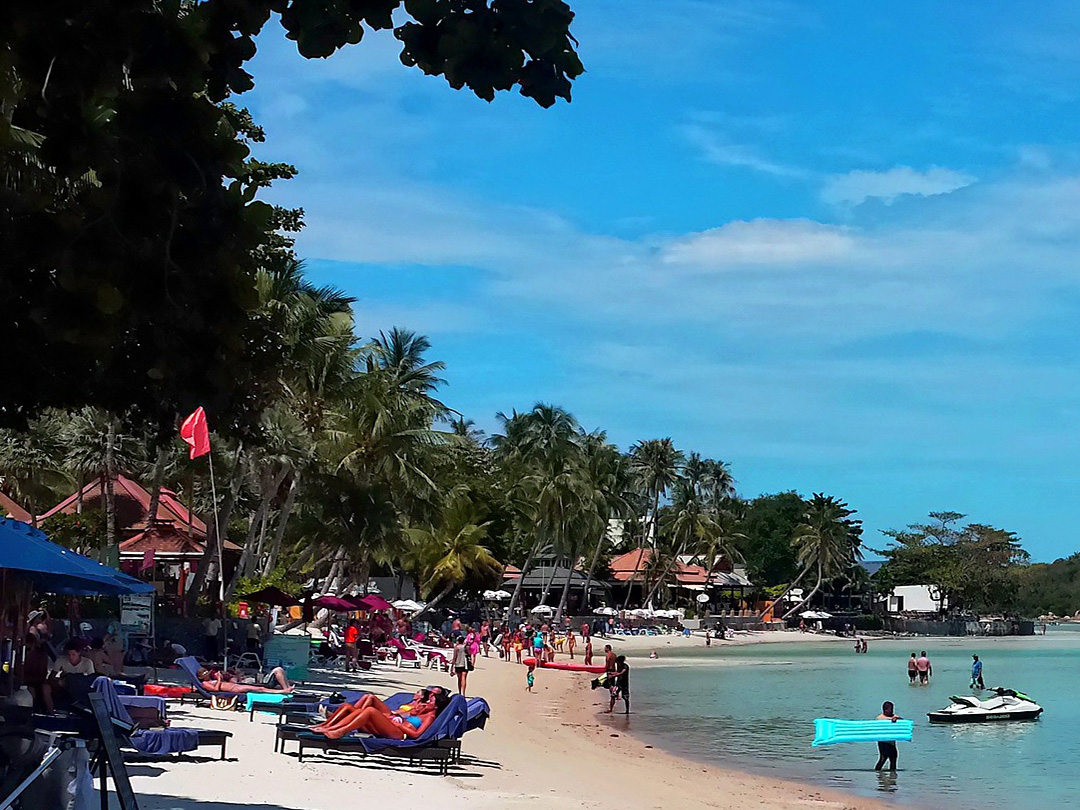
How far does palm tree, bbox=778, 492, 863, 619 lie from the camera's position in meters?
98.4

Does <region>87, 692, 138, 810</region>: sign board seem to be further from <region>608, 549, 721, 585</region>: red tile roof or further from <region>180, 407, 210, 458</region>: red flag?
<region>608, 549, 721, 585</region>: red tile roof

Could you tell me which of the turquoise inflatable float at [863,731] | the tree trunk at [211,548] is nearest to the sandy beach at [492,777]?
the turquoise inflatable float at [863,731]

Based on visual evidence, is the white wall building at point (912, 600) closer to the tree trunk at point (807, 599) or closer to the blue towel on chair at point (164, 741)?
the tree trunk at point (807, 599)

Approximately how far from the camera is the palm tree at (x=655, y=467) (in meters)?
85.1

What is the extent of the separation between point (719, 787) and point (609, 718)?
10.5m

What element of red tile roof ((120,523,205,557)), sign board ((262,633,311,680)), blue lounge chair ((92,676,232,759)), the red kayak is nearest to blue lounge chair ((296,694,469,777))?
blue lounge chair ((92,676,232,759))

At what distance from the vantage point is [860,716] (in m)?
30.1

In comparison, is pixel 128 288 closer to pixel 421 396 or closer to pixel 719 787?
pixel 719 787

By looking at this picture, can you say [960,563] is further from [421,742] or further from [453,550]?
[421,742]

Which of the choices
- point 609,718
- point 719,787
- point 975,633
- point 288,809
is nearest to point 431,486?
point 609,718

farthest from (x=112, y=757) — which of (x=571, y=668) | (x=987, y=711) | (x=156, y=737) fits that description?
(x=571, y=668)

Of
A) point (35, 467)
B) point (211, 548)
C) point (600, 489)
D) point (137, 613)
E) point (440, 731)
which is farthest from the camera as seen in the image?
point (600, 489)

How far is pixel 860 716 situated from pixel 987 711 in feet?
11.5

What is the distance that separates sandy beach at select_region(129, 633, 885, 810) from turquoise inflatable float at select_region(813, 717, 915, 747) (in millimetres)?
2348
